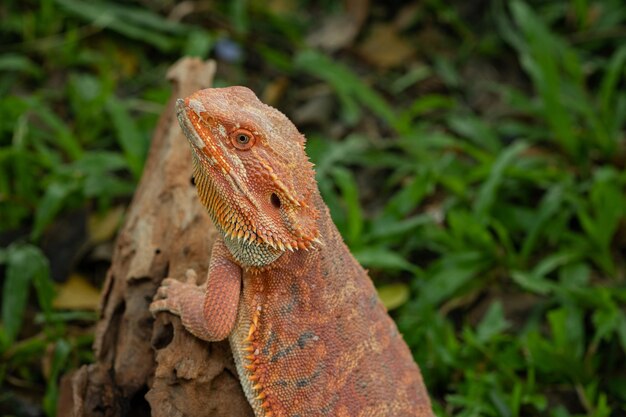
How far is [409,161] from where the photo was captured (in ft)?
22.3

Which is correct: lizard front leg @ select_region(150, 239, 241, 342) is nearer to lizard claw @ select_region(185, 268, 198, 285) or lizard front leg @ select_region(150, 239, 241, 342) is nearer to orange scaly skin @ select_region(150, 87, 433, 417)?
orange scaly skin @ select_region(150, 87, 433, 417)

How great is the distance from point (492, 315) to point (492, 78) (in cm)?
324

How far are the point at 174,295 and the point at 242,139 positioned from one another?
892mm

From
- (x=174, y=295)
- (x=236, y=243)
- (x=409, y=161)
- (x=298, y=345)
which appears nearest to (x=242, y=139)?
(x=236, y=243)

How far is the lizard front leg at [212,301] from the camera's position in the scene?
3.65 m

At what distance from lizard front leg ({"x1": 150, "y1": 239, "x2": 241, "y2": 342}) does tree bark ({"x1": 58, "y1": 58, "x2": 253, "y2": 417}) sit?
13 cm

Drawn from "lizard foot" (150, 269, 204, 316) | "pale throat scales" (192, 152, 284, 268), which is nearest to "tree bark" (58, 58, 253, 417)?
"lizard foot" (150, 269, 204, 316)

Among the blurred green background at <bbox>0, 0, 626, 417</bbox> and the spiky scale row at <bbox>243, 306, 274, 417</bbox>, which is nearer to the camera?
the spiky scale row at <bbox>243, 306, 274, 417</bbox>

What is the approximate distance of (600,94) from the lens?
283 inches

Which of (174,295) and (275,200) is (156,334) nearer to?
(174,295)

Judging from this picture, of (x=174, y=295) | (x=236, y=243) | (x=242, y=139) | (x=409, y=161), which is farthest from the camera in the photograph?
(x=409, y=161)

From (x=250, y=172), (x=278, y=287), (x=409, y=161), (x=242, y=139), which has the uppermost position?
(x=409, y=161)

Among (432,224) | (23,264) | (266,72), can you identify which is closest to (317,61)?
(266,72)

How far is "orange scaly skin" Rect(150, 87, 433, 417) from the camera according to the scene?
3502 millimetres
